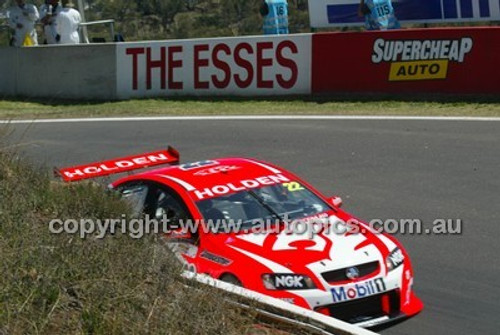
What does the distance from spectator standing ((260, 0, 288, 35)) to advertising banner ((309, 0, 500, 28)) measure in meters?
2.45

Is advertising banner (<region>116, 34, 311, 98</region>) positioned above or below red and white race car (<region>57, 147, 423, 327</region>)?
above

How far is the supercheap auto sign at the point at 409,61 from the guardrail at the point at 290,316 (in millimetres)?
12711

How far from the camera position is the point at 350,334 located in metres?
6.23

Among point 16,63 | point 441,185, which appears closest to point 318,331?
point 441,185

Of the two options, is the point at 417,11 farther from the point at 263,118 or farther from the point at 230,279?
the point at 230,279

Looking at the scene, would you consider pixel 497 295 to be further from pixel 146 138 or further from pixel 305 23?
pixel 305 23

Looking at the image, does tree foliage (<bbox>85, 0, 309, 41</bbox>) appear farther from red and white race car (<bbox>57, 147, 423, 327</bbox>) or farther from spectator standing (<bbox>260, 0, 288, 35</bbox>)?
red and white race car (<bbox>57, 147, 423, 327</bbox>)

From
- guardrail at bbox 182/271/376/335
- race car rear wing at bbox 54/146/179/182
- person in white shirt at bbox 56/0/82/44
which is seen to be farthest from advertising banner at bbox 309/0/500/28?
guardrail at bbox 182/271/376/335

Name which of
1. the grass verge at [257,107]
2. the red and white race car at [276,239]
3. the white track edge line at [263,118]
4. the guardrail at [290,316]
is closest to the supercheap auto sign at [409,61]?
the grass verge at [257,107]

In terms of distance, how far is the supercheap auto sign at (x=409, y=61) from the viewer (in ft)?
59.9

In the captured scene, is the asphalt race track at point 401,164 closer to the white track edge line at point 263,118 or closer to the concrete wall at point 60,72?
the white track edge line at point 263,118

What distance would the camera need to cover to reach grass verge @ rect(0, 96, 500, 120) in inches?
712

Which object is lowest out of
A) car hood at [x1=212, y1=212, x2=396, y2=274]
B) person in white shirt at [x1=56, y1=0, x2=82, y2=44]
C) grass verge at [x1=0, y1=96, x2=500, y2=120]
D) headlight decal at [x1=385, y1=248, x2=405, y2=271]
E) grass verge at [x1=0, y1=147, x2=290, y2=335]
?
headlight decal at [x1=385, y1=248, x2=405, y2=271]

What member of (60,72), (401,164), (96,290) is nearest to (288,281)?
(96,290)
